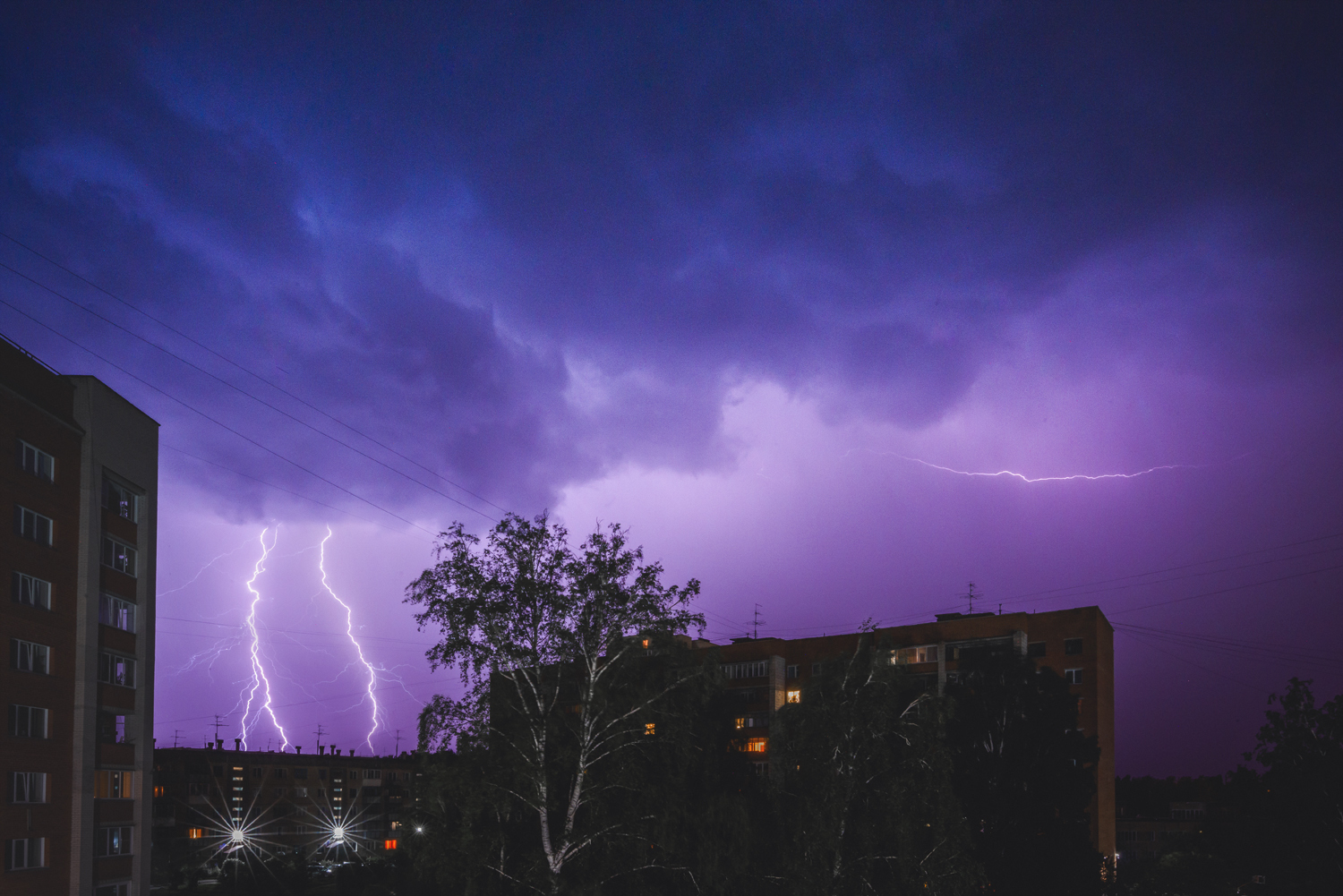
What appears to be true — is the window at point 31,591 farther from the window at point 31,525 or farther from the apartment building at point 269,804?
the apartment building at point 269,804

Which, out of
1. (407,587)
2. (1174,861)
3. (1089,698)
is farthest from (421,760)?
(1174,861)

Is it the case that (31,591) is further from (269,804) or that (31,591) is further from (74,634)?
(269,804)

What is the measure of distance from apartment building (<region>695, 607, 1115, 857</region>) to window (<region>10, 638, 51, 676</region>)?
5067 centimetres

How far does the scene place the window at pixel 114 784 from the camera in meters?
42.6

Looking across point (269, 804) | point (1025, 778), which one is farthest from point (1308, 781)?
point (269, 804)

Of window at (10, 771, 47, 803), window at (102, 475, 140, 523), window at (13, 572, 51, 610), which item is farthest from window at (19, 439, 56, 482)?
window at (10, 771, 47, 803)

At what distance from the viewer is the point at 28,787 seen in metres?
37.9

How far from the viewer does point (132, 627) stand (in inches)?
1832

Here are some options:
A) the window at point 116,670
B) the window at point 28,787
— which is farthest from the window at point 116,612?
the window at point 28,787

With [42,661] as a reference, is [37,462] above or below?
above

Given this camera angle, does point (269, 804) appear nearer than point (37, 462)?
No

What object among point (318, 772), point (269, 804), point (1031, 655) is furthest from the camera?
point (318, 772)

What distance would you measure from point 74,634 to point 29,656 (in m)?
2.92

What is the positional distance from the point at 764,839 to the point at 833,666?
5.83m
